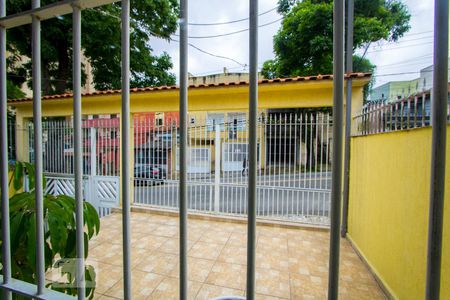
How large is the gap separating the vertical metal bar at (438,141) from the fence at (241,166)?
3295 mm

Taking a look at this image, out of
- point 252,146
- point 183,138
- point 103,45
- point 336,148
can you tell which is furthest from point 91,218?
point 103,45

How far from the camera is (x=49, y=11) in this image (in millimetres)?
695

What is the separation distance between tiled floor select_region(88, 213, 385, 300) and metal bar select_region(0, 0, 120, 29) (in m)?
2.39

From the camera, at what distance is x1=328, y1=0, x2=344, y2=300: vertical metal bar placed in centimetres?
47

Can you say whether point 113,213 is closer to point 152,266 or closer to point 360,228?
point 152,266

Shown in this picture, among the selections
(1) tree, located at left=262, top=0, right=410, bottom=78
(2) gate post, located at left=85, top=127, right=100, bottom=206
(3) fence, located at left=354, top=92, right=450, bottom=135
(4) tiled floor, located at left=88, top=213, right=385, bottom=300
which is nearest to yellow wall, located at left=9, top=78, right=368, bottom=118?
(2) gate post, located at left=85, top=127, right=100, bottom=206

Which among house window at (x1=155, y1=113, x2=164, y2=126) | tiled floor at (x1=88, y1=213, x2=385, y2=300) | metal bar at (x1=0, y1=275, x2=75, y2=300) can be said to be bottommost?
tiled floor at (x1=88, y1=213, x2=385, y2=300)

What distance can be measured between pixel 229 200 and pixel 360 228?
243cm

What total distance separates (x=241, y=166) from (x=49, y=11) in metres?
3.80

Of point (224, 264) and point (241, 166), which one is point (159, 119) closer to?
point (241, 166)

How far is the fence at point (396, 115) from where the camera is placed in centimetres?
181

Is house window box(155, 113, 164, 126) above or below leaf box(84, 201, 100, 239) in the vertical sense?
above

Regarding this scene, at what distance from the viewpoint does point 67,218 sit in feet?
3.08

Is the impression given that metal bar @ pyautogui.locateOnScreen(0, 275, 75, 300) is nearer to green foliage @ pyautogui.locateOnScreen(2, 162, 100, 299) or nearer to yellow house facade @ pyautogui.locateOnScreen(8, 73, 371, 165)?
green foliage @ pyautogui.locateOnScreen(2, 162, 100, 299)
